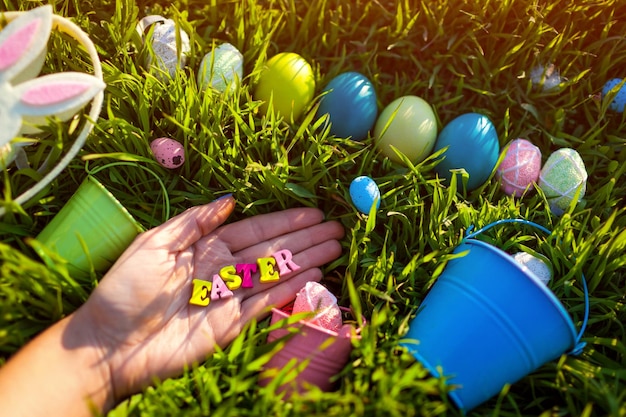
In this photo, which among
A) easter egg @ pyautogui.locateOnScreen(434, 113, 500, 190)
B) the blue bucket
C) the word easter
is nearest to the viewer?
the blue bucket

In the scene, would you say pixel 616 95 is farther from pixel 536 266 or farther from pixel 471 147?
pixel 536 266

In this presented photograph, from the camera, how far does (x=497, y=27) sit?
206cm

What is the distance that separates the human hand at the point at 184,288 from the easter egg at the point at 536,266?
60cm

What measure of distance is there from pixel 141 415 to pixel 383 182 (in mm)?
1078

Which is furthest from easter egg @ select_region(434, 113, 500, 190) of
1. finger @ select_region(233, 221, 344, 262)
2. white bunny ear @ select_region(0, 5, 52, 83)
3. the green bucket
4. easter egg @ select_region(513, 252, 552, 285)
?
white bunny ear @ select_region(0, 5, 52, 83)

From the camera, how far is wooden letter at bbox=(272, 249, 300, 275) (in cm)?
173

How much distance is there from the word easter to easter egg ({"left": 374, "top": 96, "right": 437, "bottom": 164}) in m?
0.53

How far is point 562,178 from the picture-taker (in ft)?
6.06

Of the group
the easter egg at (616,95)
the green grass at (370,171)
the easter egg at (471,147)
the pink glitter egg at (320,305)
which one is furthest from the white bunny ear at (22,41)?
the easter egg at (616,95)

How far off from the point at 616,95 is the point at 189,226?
1650mm

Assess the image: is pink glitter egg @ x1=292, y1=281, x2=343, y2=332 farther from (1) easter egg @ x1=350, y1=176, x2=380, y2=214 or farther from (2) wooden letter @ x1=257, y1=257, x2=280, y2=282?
(1) easter egg @ x1=350, y1=176, x2=380, y2=214

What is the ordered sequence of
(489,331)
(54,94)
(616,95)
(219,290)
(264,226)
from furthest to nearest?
(616,95) → (264,226) → (219,290) → (54,94) → (489,331)

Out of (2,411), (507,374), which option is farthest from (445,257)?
(2,411)

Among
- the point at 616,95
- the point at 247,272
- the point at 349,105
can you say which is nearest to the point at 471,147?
the point at 349,105
